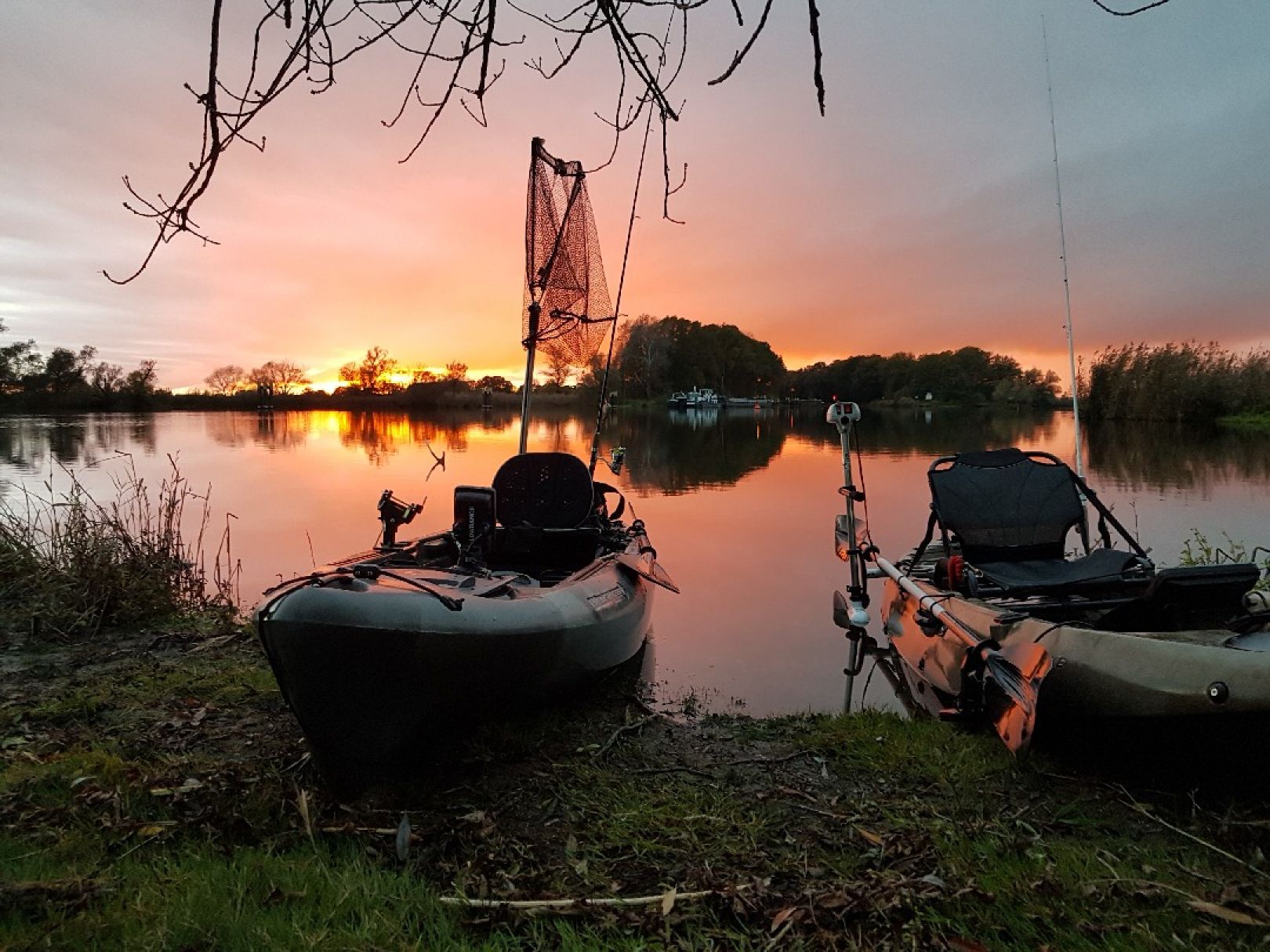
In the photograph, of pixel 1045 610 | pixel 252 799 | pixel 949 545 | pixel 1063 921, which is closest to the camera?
pixel 1063 921

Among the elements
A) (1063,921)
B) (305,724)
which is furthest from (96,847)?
(1063,921)

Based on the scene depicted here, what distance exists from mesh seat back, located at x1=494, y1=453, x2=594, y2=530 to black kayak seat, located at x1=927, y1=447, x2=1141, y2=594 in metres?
3.19

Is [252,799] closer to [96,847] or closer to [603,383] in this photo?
[96,847]

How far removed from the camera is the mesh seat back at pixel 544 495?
290 inches

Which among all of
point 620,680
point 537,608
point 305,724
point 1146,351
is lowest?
point 620,680

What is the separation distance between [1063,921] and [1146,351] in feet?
155

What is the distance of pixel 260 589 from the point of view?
1054cm

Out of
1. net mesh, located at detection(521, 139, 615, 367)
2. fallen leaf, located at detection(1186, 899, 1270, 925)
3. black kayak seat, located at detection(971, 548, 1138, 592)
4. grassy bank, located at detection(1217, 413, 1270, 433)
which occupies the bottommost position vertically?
fallen leaf, located at detection(1186, 899, 1270, 925)

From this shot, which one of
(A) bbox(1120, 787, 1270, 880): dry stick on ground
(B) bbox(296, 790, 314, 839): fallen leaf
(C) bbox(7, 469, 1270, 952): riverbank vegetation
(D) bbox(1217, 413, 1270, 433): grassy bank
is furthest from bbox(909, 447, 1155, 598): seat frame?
(D) bbox(1217, 413, 1270, 433): grassy bank

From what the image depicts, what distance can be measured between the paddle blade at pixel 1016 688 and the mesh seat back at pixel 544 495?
393 centimetres

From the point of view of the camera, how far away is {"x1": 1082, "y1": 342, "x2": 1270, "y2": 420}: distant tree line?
38.9m

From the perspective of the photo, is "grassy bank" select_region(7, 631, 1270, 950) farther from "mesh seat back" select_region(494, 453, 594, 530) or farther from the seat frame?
"mesh seat back" select_region(494, 453, 594, 530)

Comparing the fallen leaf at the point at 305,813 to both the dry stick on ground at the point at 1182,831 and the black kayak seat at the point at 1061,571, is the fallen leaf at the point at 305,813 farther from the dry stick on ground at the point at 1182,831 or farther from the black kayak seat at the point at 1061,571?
the black kayak seat at the point at 1061,571

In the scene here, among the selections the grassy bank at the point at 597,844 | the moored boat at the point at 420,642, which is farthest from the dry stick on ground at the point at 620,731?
the moored boat at the point at 420,642
